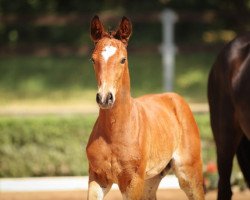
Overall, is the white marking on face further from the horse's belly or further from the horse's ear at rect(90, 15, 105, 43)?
the horse's belly

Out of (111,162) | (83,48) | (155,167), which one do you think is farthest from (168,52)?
(111,162)

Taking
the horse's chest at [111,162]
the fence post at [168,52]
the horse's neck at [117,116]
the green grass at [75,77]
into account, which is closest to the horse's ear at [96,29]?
the horse's neck at [117,116]

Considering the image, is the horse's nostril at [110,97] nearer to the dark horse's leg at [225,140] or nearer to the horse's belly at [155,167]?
the horse's belly at [155,167]

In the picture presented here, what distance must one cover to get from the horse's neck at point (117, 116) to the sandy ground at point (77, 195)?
3645 millimetres

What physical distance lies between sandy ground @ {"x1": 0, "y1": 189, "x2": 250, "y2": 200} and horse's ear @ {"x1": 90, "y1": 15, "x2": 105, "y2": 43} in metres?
3.81

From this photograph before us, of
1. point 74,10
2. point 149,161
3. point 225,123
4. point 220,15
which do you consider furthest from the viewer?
point 74,10

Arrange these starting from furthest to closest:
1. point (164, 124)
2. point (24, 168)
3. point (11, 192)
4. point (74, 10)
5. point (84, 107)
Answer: point (74, 10) < point (84, 107) < point (24, 168) < point (11, 192) < point (164, 124)

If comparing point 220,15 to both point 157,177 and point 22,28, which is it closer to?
point 22,28

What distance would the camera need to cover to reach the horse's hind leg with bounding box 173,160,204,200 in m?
5.45

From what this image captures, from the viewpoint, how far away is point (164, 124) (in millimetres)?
5371

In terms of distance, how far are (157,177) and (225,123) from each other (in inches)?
59.4

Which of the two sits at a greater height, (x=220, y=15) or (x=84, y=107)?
(x=220, y=15)

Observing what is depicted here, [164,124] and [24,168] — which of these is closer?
[164,124]

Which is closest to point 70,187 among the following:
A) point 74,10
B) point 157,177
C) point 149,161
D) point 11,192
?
point 11,192
